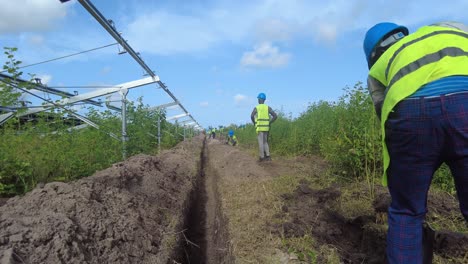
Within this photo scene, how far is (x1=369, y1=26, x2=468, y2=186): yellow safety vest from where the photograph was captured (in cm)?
196

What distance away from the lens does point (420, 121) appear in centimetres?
198

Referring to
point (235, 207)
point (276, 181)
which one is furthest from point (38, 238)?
point (276, 181)

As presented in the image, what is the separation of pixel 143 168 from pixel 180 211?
107 cm

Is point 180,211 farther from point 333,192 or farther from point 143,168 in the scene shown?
point 333,192

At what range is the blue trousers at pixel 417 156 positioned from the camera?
1.92 meters

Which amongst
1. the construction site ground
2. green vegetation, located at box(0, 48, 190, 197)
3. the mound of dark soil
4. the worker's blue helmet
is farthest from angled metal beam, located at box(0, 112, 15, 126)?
the worker's blue helmet

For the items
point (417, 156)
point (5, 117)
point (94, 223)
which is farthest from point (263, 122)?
point (417, 156)

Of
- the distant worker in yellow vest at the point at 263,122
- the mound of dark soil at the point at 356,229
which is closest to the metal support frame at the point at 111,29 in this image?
the distant worker in yellow vest at the point at 263,122

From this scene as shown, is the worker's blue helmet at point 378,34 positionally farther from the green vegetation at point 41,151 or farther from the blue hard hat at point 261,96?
the blue hard hat at point 261,96

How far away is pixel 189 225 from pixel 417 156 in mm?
4305

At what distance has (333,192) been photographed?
4.65 m

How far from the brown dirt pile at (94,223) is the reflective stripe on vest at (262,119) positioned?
17.2 ft

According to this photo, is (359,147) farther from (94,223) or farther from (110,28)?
(110,28)

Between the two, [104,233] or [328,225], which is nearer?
[104,233]
